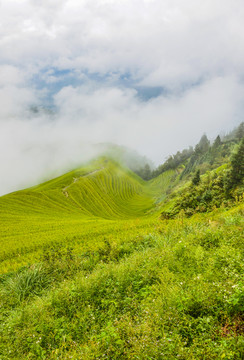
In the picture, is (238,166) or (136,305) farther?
(238,166)

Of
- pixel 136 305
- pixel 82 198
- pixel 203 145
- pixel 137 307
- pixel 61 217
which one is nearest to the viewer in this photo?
pixel 137 307

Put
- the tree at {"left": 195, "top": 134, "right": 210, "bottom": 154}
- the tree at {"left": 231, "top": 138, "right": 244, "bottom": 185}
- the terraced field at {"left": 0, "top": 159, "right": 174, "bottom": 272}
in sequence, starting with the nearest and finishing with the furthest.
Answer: the terraced field at {"left": 0, "top": 159, "right": 174, "bottom": 272} → the tree at {"left": 231, "top": 138, "right": 244, "bottom": 185} → the tree at {"left": 195, "top": 134, "right": 210, "bottom": 154}

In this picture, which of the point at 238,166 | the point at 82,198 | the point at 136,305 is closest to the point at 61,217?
the point at 238,166

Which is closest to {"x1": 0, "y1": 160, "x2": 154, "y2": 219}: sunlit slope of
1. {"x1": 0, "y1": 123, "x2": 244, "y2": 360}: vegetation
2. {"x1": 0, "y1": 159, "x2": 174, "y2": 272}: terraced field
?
{"x1": 0, "y1": 159, "x2": 174, "y2": 272}: terraced field

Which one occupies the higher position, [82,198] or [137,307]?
[82,198]

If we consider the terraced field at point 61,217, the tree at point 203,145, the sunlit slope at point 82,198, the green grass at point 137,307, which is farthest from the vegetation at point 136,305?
the tree at point 203,145

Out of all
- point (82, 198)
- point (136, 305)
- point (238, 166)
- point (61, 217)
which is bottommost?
point (238, 166)

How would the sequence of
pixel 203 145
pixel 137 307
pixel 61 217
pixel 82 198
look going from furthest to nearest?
pixel 203 145 < pixel 82 198 < pixel 61 217 < pixel 137 307

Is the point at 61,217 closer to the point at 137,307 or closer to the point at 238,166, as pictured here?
the point at 238,166

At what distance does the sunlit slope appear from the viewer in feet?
147

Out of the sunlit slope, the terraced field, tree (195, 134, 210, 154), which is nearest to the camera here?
the terraced field

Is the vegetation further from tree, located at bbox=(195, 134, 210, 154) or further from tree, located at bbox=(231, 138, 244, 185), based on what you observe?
tree, located at bbox=(195, 134, 210, 154)

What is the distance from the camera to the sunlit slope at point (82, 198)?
44.7 meters

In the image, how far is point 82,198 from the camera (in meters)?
75.8
